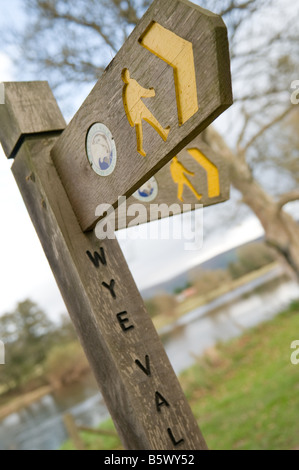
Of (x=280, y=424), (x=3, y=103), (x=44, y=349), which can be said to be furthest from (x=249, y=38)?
(x=44, y=349)

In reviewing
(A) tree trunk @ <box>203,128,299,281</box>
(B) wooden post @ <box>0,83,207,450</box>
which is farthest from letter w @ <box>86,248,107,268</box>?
(A) tree trunk @ <box>203,128,299,281</box>

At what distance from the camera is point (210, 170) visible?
145 centimetres

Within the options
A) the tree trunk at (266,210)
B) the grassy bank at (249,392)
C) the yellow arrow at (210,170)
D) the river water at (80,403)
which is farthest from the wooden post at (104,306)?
the tree trunk at (266,210)

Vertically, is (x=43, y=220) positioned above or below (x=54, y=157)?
below

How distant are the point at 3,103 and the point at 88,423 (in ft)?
24.8

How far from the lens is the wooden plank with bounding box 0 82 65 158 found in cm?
120

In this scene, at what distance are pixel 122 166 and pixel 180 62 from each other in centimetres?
27

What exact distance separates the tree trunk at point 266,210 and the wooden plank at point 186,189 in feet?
15.7

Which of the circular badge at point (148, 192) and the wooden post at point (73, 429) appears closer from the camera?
the circular badge at point (148, 192)

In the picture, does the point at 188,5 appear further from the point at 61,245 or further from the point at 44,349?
the point at 44,349

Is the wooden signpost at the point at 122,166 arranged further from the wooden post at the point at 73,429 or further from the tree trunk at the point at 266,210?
the tree trunk at the point at 266,210

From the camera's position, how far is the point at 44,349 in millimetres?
15844

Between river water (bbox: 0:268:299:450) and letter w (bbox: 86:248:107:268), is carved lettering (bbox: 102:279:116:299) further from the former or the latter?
river water (bbox: 0:268:299:450)

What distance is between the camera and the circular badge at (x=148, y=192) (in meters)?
1.26
